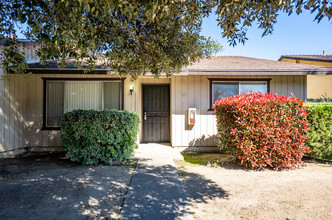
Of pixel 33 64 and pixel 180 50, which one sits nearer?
pixel 180 50

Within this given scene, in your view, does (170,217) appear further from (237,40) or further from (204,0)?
(204,0)

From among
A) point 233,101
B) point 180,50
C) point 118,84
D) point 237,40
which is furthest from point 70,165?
point 237,40

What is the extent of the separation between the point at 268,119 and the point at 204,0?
324 centimetres

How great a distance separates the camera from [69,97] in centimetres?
712

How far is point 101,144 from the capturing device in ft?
17.3

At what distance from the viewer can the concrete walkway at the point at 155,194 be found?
9.14ft

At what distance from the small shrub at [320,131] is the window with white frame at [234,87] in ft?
6.84

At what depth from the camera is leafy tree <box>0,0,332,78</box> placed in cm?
313

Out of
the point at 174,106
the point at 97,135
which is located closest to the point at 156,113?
the point at 174,106

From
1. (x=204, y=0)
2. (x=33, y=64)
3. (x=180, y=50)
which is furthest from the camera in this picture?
(x=33, y=64)

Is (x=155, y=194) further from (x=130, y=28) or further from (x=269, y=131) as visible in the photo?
(x=130, y=28)

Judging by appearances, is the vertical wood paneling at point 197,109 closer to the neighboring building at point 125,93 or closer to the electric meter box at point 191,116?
the neighboring building at point 125,93

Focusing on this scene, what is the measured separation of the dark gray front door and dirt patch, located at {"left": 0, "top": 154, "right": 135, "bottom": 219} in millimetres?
2791

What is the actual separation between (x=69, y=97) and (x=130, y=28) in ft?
13.1
